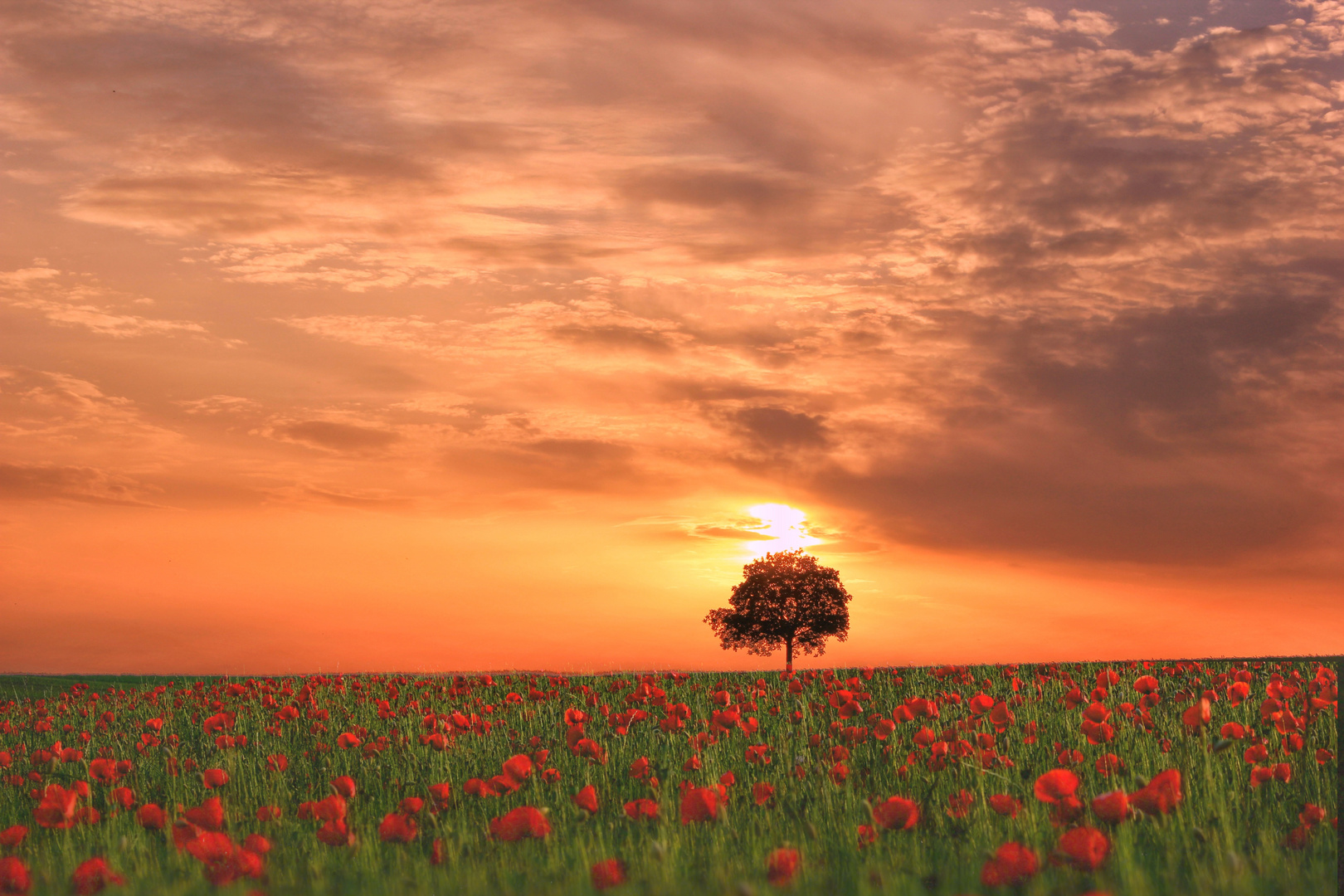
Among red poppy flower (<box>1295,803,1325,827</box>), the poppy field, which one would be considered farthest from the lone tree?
red poppy flower (<box>1295,803,1325,827</box>)

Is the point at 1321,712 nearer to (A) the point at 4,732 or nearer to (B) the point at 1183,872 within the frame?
(B) the point at 1183,872

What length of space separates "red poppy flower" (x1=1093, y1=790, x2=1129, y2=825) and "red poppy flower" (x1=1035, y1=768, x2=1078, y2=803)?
0.13 metres

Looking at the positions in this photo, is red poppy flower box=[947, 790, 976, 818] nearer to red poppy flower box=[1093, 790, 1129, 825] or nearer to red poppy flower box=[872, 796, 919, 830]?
red poppy flower box=[872, 796, 919, 830]

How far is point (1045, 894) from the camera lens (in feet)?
14.8

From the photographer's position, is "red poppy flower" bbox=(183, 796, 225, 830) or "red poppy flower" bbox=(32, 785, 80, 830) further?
"red poppy flower" bbox=(32, 785, 80, 830)

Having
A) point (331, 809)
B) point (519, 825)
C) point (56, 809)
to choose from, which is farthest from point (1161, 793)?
point (56, 809)

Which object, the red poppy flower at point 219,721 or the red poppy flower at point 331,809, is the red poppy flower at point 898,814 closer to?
the red poppy flower at point 331,809

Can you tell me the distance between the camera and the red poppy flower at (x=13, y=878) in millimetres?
4824

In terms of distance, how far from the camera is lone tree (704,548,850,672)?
4288 cm

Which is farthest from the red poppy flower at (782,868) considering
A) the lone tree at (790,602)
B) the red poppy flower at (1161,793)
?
the lone tree at (790,602)

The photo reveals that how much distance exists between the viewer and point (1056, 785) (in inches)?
203

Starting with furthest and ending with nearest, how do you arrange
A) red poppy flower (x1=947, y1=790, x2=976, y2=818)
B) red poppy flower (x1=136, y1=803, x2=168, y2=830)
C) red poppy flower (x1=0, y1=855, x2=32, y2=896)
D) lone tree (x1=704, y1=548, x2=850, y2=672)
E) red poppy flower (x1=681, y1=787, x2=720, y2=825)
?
lone tree (x1=704, y1=548, x2=850, y2=672)
red poppy flower (x1=947, y1=790, x2=976, y2=818)
red poppy flower (x1=136, y1=803, x2=168, y2=830)
red poppy flower (x1=681, y1=787, x2=720, y2=825)
red poppy flower (x1=0, y1=855, x2=32, y2=896)

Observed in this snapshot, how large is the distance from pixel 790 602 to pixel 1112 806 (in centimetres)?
3838

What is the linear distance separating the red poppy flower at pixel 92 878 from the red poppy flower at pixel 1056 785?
4.53 m
